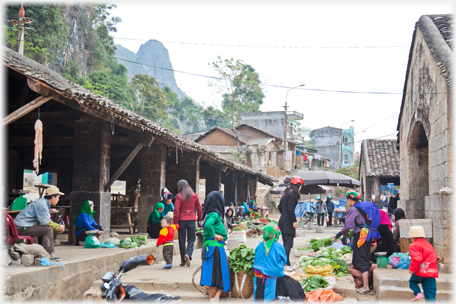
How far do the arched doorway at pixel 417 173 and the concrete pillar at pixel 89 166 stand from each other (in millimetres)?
7794

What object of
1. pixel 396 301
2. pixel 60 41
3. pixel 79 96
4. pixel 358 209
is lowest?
pixel 396 301

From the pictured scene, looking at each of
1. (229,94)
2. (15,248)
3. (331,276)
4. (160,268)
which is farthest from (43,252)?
(229,94)

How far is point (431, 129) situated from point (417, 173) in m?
2.88

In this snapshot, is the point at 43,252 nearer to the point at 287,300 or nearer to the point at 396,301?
the point at 287,300

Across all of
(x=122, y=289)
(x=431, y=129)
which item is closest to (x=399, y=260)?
(x=431, y=129)

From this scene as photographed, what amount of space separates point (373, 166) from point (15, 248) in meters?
20.0

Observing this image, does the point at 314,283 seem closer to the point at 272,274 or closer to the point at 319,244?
the point at 272,274

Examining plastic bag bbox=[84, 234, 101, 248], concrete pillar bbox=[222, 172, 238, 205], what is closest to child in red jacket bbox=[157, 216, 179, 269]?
plastic bag bbox=[84, 234, 101, 248]

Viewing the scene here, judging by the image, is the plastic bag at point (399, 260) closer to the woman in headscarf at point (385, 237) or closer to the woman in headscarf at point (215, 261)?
the woman in headscarf at point (385, 237)

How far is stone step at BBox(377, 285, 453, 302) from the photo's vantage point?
6.11m

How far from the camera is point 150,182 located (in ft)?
38.7

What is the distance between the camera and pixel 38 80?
6.27 m

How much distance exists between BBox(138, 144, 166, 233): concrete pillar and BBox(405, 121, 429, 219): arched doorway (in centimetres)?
690

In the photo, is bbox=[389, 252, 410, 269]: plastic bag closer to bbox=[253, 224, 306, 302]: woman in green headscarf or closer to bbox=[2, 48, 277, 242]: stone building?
bbox=[253, 224, 306, 302]: woman in green headscarf
